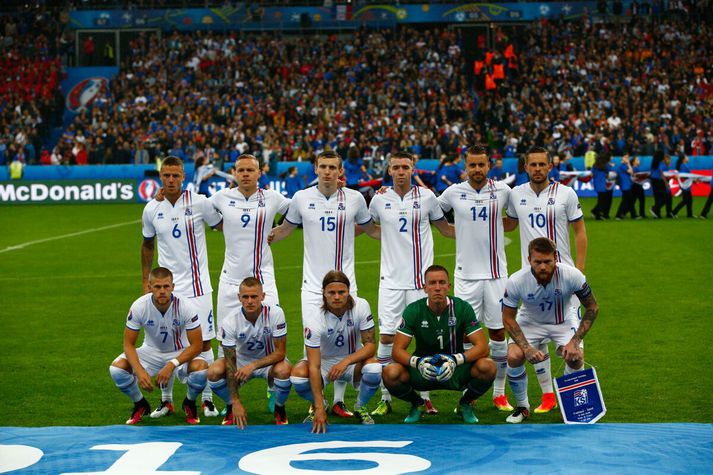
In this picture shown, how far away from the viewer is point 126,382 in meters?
8.54

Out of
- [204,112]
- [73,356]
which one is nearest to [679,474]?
[73,356]

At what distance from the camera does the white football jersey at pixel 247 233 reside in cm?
935

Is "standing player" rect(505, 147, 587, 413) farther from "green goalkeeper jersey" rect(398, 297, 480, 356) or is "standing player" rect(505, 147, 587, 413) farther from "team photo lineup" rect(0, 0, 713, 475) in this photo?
"green goalkeeper jersey" rect(398, 297, 480, 356)

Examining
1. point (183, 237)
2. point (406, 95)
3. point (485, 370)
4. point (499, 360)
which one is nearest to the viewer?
point (485, 370)

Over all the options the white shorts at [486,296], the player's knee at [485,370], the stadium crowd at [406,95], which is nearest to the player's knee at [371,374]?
the player's knee at [485,370]

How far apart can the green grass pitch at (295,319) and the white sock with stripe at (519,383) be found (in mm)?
192

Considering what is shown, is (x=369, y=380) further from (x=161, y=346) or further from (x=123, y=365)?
(x=123, y=365)

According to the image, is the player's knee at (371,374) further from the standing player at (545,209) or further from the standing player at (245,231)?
the standing player at (545,209)

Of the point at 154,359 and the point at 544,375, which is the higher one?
the point at 154,359

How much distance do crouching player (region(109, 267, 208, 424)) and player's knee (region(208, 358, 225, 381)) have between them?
11cm

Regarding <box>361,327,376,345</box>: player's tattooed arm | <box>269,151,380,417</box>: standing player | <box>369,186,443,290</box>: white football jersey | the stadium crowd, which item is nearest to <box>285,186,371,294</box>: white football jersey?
<box>269,151,380,417</box>: standing player

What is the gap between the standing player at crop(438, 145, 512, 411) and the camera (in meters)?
9.26

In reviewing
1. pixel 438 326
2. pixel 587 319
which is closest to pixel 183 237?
pixel 438 326

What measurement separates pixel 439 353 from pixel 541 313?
0.98 metres
